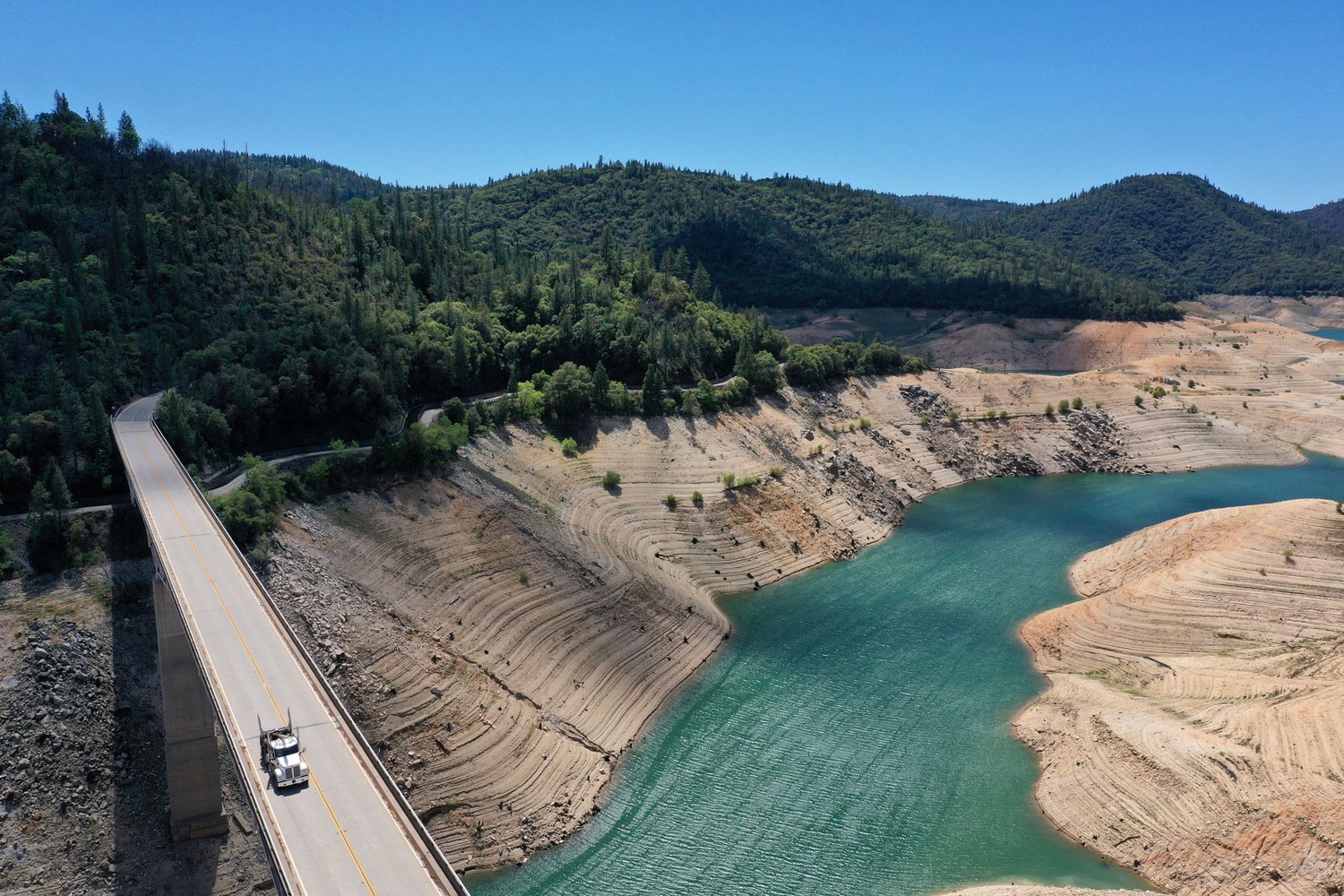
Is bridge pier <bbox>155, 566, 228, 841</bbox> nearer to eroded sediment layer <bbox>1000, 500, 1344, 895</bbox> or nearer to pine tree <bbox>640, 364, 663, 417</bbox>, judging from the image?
eroded sediment layer <bbox>1000, 500, 1344, 895</bbox>

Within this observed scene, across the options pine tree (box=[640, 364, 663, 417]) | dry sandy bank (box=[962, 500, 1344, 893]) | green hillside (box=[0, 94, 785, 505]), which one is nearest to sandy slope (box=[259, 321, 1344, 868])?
pine tree (box=[640, 364, 663, 417])

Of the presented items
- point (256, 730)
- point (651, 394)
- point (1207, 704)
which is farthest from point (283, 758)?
point (651, 394)

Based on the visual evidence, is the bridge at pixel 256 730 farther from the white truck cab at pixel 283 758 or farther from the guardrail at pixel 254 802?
the white truck cab at pixel 283 758

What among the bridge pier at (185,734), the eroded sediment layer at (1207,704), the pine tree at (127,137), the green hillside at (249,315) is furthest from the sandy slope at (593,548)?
the pine tree at (127,137)

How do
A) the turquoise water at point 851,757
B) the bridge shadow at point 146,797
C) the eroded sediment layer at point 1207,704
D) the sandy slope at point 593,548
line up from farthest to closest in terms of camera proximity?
the sandy slope at point 593,548 < the turquoise water at point 851,757 < the eroded sediment layer at point 1207,704 < the bridge shadow at point 146,797

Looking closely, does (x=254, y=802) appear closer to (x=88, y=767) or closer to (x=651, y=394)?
(x=88, y=767)

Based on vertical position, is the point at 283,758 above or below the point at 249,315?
below
